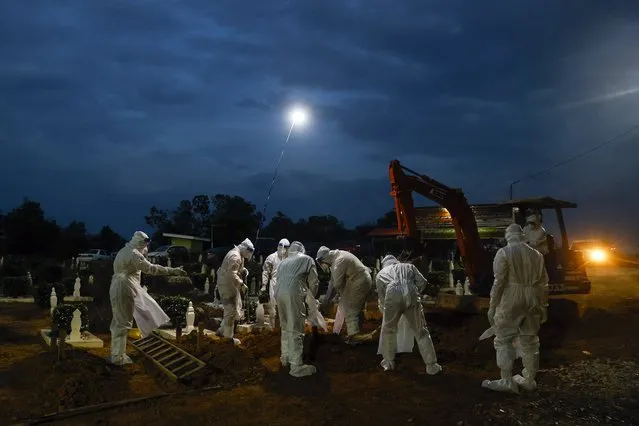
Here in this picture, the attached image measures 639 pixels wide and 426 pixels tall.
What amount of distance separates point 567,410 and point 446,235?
14.8 m

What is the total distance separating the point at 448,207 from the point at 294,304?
5255 mm

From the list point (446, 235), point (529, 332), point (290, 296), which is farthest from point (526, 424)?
point (446, 235)

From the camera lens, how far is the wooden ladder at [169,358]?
22.7 ft

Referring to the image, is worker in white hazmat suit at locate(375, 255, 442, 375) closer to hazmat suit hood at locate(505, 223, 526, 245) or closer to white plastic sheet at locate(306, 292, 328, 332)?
hazmat suit hood at locate(505, 223, 526, 245)

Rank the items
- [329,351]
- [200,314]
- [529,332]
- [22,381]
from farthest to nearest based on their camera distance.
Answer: [200,314]
[329,351]
[22,381]
[529,332]

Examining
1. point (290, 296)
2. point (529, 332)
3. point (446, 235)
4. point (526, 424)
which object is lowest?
point (526, 424)

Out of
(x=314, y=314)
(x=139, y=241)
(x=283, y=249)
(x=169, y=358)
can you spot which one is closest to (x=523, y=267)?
(x=314, y=314)

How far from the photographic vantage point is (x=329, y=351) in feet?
27.2

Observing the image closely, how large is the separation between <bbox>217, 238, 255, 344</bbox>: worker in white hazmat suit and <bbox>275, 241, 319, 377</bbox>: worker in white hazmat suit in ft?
7.68

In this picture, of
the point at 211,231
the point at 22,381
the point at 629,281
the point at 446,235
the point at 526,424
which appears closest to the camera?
the point at 526,424

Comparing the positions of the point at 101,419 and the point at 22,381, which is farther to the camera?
the point at 22,381

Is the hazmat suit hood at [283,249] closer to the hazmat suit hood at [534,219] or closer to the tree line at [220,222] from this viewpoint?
the hazmat suit hood at [534,219]

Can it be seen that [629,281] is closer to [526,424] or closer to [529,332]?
[529,332]

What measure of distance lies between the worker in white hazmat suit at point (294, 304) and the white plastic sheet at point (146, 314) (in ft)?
8.98
